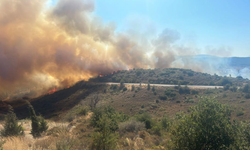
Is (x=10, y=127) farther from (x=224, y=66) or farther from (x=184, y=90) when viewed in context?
(x=224, y=66)

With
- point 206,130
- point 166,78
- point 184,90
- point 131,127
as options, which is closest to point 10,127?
point 131,127

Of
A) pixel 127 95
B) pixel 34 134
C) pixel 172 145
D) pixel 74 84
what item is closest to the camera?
pixel 172 145

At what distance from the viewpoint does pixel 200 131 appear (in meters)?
7.79

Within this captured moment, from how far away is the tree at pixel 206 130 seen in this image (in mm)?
7777

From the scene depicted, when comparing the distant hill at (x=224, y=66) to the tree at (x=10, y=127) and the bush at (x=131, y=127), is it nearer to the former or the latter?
the bush at (x=131, y=127)

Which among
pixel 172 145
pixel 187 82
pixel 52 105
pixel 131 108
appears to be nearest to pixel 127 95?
pixel 131 108

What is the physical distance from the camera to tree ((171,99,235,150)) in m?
7.78

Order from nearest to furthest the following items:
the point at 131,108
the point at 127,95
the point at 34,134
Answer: the point at 34,134 → the point at 131,108 → the point at 127,95

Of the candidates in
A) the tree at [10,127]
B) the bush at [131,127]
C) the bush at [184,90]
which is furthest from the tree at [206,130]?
the bush at [184,90]

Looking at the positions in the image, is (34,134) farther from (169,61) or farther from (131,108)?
(169,61)

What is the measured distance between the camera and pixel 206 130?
7949 mm

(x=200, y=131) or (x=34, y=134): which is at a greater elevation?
(x=200, y=131)

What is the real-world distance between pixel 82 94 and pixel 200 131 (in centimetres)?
5266

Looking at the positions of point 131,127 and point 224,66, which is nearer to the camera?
point 131,127
